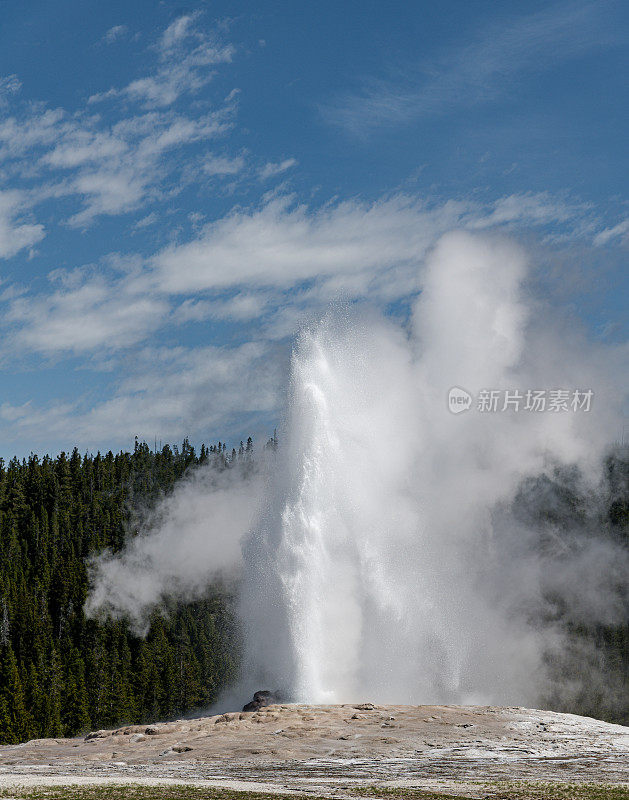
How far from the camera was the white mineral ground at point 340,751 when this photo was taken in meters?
40.8

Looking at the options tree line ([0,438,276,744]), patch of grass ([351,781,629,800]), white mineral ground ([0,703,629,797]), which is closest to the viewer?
patch of grass ([351,781,629,800])

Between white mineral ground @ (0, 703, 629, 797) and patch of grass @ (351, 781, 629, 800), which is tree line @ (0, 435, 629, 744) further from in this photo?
patch of grass @ (351, 781, 629, 800)

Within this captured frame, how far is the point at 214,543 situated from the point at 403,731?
10446 centimetres

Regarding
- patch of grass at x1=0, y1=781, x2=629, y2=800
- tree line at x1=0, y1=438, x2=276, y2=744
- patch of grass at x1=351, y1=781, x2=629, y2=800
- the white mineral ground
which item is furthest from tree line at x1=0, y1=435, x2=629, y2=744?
patch of grass at x1=351, y1=781, x2=629, y2=800

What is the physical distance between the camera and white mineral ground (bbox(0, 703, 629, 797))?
4078 cm

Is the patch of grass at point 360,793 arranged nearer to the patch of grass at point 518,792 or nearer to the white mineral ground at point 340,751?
the patch of grass at point 518,792

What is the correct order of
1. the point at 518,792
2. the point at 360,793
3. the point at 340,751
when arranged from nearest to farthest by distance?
the point at 518,792 < the point at 360,793 < the point at 340,751

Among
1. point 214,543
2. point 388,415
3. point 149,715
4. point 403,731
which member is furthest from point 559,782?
point 214,543

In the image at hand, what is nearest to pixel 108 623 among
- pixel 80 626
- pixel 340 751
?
pixel 80 626

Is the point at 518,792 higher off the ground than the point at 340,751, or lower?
higher

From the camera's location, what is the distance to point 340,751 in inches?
1860

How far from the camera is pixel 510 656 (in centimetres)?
13562

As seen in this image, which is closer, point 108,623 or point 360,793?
point 360,793

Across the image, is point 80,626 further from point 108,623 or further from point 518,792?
point 518,792
